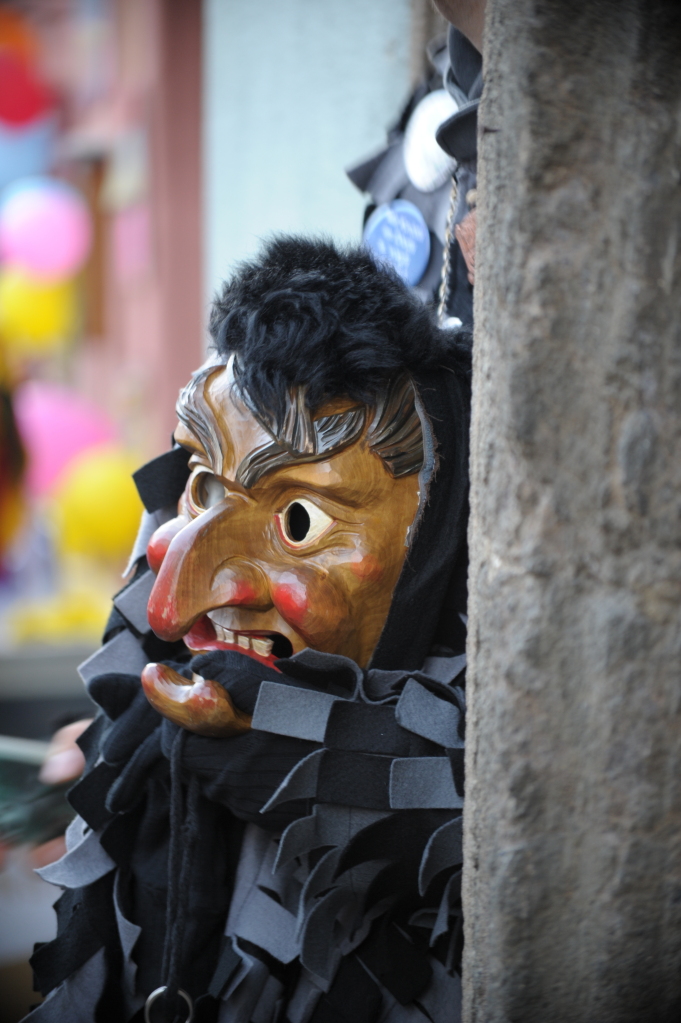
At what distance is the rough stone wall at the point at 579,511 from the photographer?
0.47 m

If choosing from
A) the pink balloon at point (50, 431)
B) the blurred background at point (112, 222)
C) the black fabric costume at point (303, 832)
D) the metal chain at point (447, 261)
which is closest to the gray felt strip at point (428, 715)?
the black fabric costume at point (303, 832)

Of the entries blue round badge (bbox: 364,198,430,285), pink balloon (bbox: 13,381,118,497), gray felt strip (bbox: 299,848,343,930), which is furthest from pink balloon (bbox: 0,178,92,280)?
gray felt strip (bbox: 299,848,343,930)

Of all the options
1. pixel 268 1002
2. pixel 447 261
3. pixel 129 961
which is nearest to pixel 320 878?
pixel 268 1002

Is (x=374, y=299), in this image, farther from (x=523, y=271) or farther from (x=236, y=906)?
(x=236, y=906)

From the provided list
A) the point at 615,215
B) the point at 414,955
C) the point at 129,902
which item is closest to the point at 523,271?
the point at 615,215

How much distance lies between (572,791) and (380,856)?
29 centimetres

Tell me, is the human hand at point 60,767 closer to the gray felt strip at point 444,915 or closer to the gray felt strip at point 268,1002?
the gray felt strip at point 268,1002

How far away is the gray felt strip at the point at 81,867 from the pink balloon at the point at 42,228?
2.53m

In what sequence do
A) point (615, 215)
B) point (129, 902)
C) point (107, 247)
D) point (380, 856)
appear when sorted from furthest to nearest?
point (107, 247) → point (129, 902) → point (380, 856) → point (615, 215)

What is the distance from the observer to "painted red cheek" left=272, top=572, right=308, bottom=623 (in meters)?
0.74

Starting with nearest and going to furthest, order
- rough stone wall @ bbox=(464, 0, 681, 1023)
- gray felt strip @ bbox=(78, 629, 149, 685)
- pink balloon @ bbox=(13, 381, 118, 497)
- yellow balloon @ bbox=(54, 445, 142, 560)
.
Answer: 1. rough stone wall @ bbox=(464, 0, 681, 1023)
2. gray felt strip @ bbox=(78, 629, 149, 685)
3. yellow balloon @ bbox=(54, 445, 142, 560)
4. pink balloon @ bbox=(13, 381, 118, 497)

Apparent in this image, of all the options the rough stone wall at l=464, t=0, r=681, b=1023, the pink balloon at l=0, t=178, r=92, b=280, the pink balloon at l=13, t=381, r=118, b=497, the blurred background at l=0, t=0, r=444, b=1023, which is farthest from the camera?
the pink balloon at l=0, t=178, r=92, b=280

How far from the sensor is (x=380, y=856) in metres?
0.73

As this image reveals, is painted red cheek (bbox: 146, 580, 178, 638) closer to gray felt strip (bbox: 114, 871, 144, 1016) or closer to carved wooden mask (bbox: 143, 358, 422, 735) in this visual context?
carved wooden mask (bbox: 143, 358, 422, 735)
